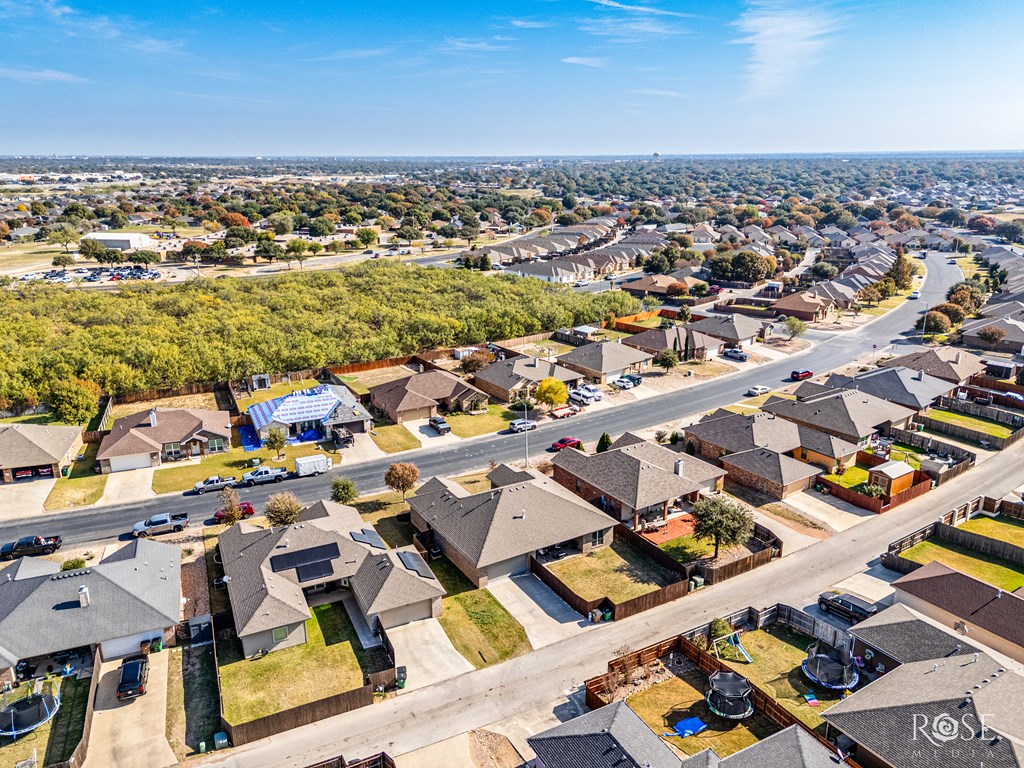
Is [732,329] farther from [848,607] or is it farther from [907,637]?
[907,637]

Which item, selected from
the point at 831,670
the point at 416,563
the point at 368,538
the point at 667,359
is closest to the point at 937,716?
the point at 831,670

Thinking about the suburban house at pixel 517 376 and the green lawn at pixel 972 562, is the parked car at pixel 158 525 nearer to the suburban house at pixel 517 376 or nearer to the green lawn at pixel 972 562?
the suburban house at pixel 517 376

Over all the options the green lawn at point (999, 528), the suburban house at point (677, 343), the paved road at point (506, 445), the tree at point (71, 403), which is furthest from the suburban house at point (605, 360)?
the tree at point (71, 403)

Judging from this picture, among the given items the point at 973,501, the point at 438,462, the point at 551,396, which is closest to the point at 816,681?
the point at 973,501

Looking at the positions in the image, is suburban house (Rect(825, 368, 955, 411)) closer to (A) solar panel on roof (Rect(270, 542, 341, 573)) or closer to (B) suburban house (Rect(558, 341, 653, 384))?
(B) suburban house (Rect(558, 341, 653, 384))

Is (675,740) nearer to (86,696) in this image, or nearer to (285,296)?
(86,696)

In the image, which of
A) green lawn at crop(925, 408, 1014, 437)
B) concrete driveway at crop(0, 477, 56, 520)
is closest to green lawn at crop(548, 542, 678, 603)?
green lawn at crop(925, 408, 1014, 437)
